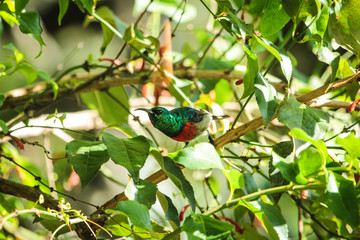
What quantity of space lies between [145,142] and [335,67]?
0.48m

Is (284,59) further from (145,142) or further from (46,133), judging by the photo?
(46,133)

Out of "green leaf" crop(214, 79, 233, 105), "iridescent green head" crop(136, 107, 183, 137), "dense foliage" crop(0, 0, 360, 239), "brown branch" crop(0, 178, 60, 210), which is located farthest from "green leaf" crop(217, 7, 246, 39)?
"green leaf" crop(214, 79, 233, 105)

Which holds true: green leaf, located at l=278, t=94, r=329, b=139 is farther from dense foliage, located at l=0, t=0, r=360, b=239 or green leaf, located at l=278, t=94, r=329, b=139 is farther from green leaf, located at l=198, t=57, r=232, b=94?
green leaf, located at l=198, t=57, r=232, b=94

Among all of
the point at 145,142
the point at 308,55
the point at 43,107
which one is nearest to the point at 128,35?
the point at 43,107

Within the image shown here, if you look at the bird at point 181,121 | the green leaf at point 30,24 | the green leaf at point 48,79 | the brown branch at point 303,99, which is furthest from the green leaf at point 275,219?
the green leaf at point 48,79

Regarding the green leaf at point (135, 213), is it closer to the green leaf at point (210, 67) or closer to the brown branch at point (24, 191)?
the brown branch at point (24, 191)

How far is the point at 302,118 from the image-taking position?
0.95 metres

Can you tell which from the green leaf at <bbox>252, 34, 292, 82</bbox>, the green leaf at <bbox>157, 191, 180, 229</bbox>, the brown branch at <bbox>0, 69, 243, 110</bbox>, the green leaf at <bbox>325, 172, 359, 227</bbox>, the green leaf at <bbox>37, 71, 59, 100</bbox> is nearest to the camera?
the green leaf at <bbox>325, 172, 359, 227</bbox>

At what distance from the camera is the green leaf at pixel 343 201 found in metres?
0.76

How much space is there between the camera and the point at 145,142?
3.27 feet

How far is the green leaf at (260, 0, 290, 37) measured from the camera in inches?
38.2

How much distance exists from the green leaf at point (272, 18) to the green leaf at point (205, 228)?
43 cm

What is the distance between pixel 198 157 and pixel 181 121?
0.54m

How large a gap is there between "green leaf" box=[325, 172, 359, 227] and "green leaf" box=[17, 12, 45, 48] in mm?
779
